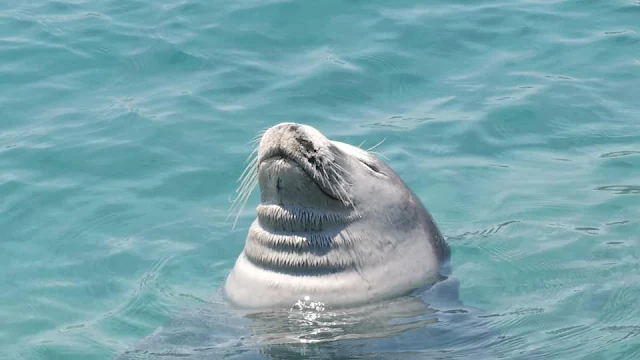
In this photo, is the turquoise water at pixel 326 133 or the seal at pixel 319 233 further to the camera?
the turquoise water at pixel 326 133

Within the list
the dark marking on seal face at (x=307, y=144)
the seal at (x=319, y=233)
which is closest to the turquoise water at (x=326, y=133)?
the seal at (x=319, y=233)

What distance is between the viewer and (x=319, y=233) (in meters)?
7.21

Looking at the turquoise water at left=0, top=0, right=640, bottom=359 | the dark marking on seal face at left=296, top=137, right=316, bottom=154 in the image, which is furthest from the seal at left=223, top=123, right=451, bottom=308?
the turquoise water at left=0, top=0, right=640, bottom=359

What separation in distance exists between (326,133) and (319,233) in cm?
395

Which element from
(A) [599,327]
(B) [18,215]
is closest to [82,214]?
(B) [18,215]

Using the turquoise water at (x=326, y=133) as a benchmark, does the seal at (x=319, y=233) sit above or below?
below

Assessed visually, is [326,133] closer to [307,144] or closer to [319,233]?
[319,233]

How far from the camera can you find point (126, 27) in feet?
45.3

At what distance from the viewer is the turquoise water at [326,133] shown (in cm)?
809

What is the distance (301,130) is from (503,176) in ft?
12.4

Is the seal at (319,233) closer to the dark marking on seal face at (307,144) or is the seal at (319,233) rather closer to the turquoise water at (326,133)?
the dark marking on seal face at (307,144)

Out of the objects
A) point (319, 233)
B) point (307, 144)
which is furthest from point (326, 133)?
point (307, 144)

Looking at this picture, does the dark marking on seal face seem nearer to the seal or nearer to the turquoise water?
the seal

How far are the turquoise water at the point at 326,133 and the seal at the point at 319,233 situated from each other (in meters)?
0.42
